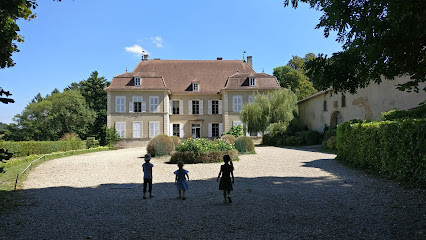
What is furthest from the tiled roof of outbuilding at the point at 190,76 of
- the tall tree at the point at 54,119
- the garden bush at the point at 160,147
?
the garden bush at the point at 160,147

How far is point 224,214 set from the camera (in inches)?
179

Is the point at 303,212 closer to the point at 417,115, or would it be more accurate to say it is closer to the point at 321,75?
the point at 321,75

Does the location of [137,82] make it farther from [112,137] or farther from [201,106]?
[201,106]

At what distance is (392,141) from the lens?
7.27 metres

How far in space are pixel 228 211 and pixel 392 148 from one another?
5.15m

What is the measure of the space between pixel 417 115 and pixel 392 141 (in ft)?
8.20

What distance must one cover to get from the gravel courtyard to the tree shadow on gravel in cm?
1

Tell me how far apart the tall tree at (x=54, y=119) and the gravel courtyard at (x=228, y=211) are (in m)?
26.6

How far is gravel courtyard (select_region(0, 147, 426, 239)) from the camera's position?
3709mm

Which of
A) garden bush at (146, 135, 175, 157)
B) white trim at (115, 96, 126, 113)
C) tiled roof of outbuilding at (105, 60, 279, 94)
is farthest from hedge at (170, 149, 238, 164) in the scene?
white trim at (115, 96, 126, 113)

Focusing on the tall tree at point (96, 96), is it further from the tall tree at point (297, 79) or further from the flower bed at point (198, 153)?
the flower bed at point (198, 153)

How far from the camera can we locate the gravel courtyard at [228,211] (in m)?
3.71

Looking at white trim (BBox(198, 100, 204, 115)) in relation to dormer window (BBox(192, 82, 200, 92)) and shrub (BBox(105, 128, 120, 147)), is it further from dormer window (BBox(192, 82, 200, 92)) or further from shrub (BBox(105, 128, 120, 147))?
shrub (BBox(105, 128, 120, 147))

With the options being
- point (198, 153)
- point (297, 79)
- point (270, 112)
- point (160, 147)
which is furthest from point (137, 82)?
point (297, 79)
